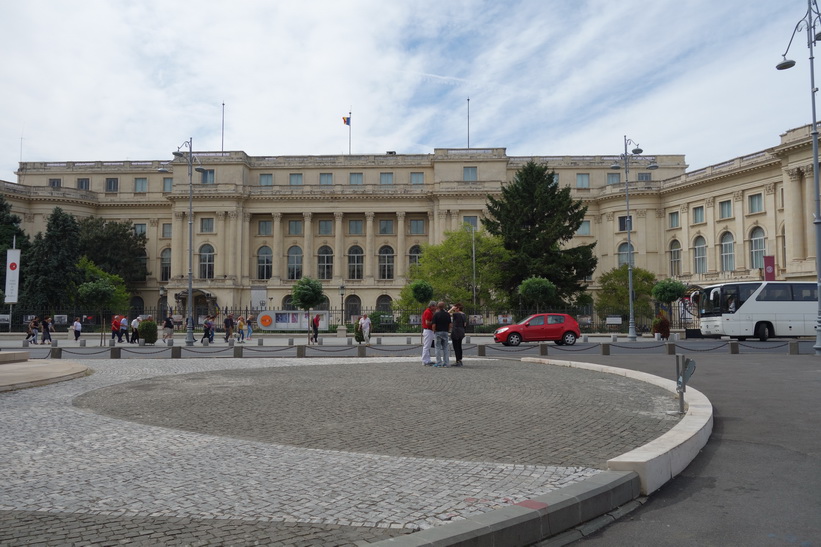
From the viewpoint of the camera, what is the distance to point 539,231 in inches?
1923

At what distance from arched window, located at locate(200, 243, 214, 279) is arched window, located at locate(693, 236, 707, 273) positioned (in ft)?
168

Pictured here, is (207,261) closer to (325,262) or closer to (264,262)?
(264,262)

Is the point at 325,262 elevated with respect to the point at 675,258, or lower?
elevated

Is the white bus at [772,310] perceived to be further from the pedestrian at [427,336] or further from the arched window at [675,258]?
the arched window at [675,258]

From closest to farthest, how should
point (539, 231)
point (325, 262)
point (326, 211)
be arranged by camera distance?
point (539, 231), point (326, 211), point (325, 262)

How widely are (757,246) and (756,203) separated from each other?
3.86m

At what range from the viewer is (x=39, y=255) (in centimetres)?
5219

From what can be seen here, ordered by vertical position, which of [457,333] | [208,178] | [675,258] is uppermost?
[208,178]

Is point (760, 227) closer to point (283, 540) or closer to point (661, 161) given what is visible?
point (661, 161)

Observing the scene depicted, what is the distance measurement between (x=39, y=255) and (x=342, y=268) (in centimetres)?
2912

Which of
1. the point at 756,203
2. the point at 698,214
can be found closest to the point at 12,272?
the point at 756,203

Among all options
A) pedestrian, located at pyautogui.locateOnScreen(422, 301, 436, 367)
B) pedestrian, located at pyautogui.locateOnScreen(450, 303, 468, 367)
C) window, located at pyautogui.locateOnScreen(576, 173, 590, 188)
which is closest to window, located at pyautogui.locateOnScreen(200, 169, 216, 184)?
window, located at pyautogui.locateOnScreen(576, 173, 590, 188)

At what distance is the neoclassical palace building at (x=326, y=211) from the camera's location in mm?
62469

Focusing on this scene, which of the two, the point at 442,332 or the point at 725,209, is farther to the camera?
the point at 725,209
